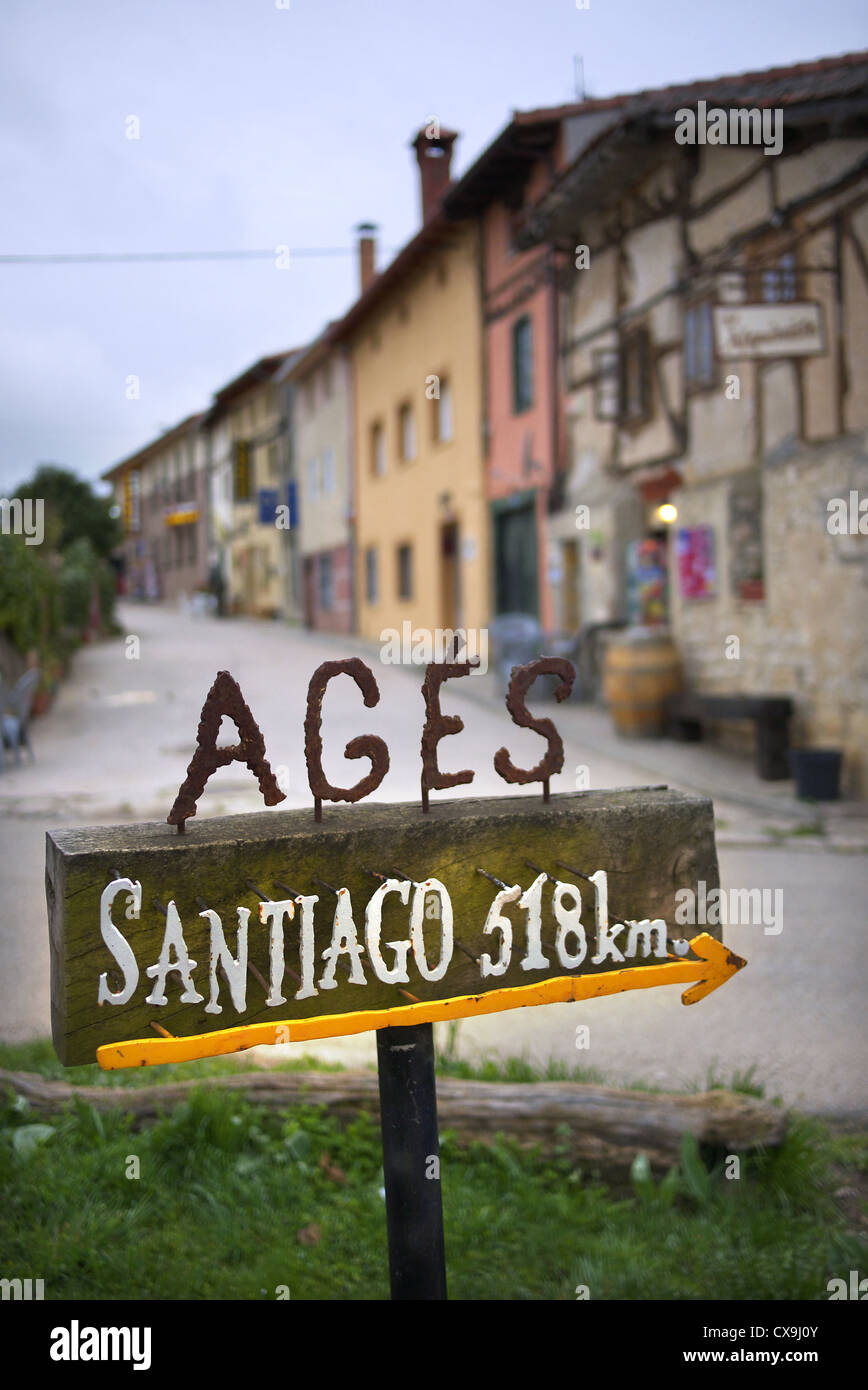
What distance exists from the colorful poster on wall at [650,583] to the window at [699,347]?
7.15 feet

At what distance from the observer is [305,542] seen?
26.8 m

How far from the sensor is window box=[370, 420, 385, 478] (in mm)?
21578

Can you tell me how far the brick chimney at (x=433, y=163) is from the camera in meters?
18.9

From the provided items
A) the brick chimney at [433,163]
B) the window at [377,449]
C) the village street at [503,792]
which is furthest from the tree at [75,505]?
the brick chimney at [433,163]

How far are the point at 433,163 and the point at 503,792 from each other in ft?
47.1

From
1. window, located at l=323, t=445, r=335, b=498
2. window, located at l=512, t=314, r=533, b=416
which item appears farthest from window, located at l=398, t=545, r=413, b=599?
window, located at l=512, t=314, r=533, b=416

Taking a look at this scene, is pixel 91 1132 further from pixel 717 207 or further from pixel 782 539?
pixel 717 207

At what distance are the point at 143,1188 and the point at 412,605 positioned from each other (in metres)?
17.3

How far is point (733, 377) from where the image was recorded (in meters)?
10.4

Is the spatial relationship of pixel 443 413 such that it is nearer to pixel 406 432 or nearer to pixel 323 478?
pixel 406 432

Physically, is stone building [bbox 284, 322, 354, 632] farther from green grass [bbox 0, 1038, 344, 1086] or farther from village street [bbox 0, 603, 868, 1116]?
green grass [bbox 0, 1038, 344, 1086]

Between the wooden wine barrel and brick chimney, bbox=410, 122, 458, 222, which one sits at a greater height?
brick chimney, bbox=410, 122, 458, 222

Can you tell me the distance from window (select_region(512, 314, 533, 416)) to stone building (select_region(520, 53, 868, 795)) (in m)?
1.41

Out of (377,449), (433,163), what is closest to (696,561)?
(433,163)
